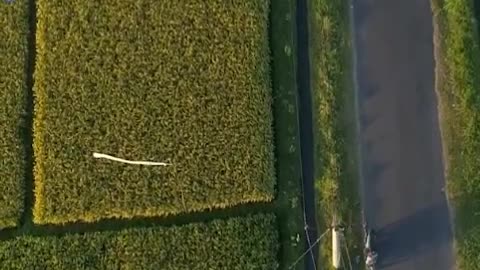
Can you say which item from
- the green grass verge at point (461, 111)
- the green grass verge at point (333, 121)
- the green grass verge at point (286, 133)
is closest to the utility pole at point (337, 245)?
the green grass verge at point (333, 121)

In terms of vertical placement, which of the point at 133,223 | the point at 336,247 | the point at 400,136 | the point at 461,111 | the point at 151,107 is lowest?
the point at 336,247

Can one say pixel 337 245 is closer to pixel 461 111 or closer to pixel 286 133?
pixel 286 133

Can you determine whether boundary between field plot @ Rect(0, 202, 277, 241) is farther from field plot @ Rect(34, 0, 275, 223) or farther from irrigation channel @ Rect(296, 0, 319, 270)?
irrigation channel @ Rect(296, 0, 319, 270)

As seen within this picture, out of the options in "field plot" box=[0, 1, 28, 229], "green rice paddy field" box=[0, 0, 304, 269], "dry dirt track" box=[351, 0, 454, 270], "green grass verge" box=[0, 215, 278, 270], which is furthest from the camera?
"field plot" box=[0, 1, 28, 229]

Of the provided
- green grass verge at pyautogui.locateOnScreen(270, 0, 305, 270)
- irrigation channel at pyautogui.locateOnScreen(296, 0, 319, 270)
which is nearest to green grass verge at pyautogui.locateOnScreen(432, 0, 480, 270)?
irrigation channel at pyautogui.locateOnScreen(296, 0, 319, 270)

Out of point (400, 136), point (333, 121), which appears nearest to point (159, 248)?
point (333, 121)

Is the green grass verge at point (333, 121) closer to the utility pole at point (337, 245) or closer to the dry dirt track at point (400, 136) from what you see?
the utility pole at point (337, 245)

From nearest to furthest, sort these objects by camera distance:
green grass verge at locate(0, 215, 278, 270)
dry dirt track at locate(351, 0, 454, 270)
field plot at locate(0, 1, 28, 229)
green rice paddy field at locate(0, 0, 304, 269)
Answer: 1. green grass verge at locate(0, 215, 278, 270)
2. green rice paddy field at locate(0, 0, 304, 269)
3. dry dirt track at locate(351, 0, 454, 270)
4. field plot at locate(0, 1, 28, 229)
